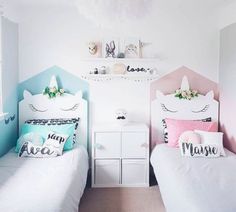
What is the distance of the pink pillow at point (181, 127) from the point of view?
3.31 metres

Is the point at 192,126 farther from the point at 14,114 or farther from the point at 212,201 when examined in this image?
the point at 14,114

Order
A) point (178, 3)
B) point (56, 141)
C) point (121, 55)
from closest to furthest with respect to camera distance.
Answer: point (56, 141)
point (178, 3)
point (121, 55)

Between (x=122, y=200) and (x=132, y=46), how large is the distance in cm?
178

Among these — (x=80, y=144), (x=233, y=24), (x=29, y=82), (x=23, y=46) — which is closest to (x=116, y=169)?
(x=80, y=144)

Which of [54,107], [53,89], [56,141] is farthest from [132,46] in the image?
[56,141]

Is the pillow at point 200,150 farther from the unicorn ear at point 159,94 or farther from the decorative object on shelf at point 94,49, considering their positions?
the decorative object on shelf at point 94,49

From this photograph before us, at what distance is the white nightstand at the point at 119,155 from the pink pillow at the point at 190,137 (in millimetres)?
394

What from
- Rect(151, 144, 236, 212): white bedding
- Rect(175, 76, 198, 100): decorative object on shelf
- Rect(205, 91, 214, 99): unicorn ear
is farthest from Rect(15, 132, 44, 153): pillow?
Rect(205, 91, 214, 99): unicorn ear

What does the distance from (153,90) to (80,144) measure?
3.65ft

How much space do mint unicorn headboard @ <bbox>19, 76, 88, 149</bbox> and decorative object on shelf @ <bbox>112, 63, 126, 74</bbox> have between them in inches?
19.4

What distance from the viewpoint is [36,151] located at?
294cm

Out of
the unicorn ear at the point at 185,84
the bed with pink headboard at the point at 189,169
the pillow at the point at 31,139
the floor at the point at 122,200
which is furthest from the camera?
the unicorn ear at the point at 185,84

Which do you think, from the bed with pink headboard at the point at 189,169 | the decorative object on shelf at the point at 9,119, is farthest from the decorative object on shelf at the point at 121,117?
→ the decorative object on shelf at the point at 9,119

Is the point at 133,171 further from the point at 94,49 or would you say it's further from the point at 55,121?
the point at 94,49
